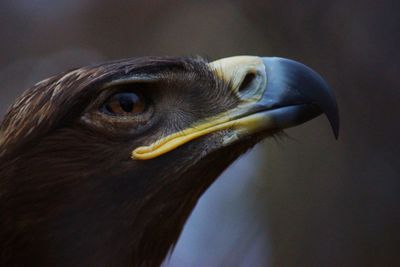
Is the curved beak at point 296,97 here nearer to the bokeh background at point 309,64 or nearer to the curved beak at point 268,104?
the curved beak at point 268,104

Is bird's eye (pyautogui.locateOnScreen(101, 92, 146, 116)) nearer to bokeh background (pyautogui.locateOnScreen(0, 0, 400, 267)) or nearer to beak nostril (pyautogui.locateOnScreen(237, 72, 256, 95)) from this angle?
beak nostril (pyautogui.locateOnScreen(237, 72, 256, 95))

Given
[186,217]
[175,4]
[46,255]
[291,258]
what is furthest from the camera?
[175,4]

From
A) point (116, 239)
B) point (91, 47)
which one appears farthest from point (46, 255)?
A: point (91, 47)

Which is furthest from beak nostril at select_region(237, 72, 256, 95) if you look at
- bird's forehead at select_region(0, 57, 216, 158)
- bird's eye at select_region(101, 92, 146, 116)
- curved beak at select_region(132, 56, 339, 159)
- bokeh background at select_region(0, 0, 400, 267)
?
bokeh background at select_region(0, 0, 400, 267)

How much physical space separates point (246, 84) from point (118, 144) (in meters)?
0.38

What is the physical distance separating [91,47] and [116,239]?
175 centimetres

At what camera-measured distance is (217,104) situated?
2928mm

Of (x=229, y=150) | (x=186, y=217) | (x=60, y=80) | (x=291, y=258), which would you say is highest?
(x=60, y=80)

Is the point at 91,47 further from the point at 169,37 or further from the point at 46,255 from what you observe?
the point at 46,255

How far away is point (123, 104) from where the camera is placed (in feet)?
9.34

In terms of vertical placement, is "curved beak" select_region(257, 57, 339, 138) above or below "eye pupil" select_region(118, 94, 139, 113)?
below

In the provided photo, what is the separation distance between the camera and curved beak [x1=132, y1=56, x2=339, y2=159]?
282 cm

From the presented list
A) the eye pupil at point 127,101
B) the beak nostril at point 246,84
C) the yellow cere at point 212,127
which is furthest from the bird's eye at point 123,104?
the beak nostril at point 246,84

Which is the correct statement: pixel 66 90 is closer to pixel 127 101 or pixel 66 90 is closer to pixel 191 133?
pixel 127 101
